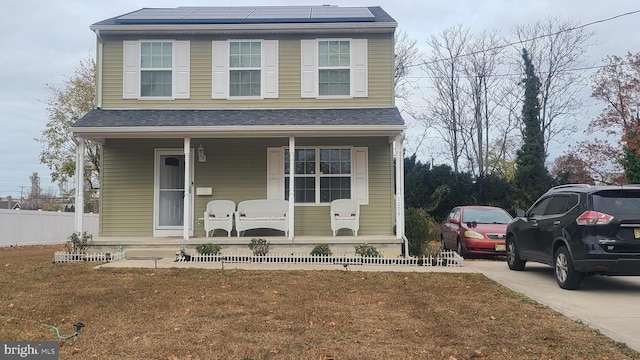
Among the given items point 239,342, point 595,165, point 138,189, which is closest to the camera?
point 239,342

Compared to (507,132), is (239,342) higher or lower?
lower

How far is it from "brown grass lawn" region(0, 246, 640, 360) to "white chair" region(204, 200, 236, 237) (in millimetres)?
3183

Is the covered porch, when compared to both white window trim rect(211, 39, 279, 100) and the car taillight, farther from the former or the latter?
the car taillight

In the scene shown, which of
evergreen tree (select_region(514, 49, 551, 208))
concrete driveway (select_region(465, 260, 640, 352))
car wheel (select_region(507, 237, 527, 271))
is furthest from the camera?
evergreen tree (select_region(514, 49, 551, 208))

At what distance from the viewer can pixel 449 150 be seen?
97.3 feet

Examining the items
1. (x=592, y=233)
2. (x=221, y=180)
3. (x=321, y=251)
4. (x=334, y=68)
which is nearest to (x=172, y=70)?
(x=221, y=180)

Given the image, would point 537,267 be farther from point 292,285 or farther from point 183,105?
point 183,105

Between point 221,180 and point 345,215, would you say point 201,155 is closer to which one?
point 221,180

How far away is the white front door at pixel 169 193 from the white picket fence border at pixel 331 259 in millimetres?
2290

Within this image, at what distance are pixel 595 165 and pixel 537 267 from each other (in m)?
17.6

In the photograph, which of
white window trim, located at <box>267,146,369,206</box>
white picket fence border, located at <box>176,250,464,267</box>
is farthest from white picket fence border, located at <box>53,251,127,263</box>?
white window trim, located at <box>267,146,369,206</box>

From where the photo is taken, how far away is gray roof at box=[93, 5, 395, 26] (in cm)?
1251

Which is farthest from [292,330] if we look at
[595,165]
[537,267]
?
[595,165]

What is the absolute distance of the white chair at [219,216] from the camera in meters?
11.5
